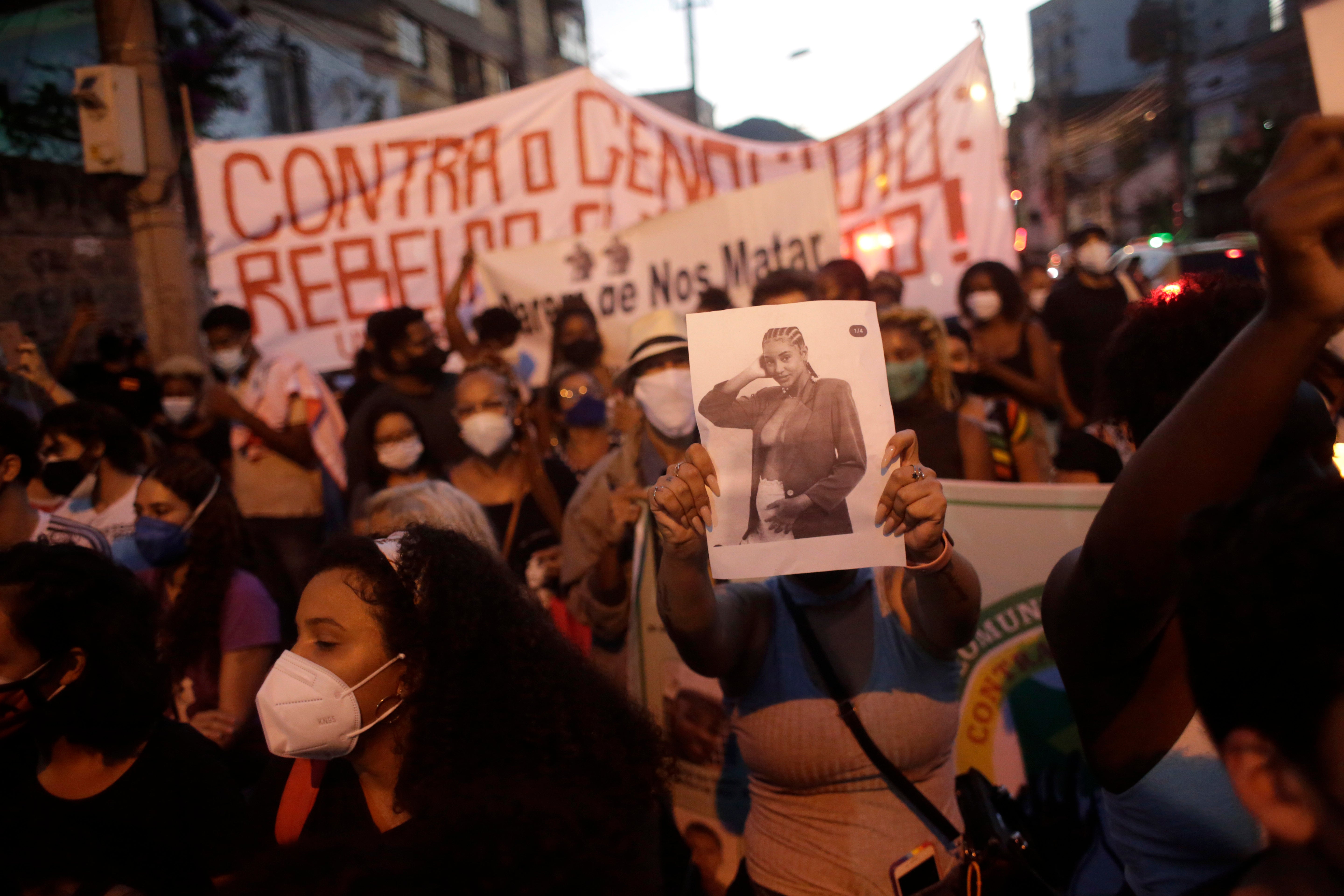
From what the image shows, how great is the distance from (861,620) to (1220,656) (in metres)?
1.24

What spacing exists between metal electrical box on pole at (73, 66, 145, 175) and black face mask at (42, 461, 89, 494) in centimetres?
261

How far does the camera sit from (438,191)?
21.9ft

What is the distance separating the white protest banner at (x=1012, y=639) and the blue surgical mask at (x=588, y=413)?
198 cm

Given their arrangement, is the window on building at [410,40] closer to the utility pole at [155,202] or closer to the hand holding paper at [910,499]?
the utility pole at [155,202]

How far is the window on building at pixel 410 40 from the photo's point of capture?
2425 cm

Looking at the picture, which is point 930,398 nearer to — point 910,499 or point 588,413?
point 588,413

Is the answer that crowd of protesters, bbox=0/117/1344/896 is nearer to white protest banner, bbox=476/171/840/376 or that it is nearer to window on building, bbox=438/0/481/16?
white protest banner, bbox=476/171/840/376

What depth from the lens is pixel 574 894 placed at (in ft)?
3.86

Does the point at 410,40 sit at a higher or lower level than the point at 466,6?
lower

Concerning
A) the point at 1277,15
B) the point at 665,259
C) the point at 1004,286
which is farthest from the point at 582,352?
the point at 1277,15

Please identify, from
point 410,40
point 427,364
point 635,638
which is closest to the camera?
point 635,638

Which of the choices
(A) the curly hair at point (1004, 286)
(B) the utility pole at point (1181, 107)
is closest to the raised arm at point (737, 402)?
(A) the curly hair at point (1004, 286)

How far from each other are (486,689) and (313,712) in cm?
33

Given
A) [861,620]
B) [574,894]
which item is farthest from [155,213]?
[574,894]
